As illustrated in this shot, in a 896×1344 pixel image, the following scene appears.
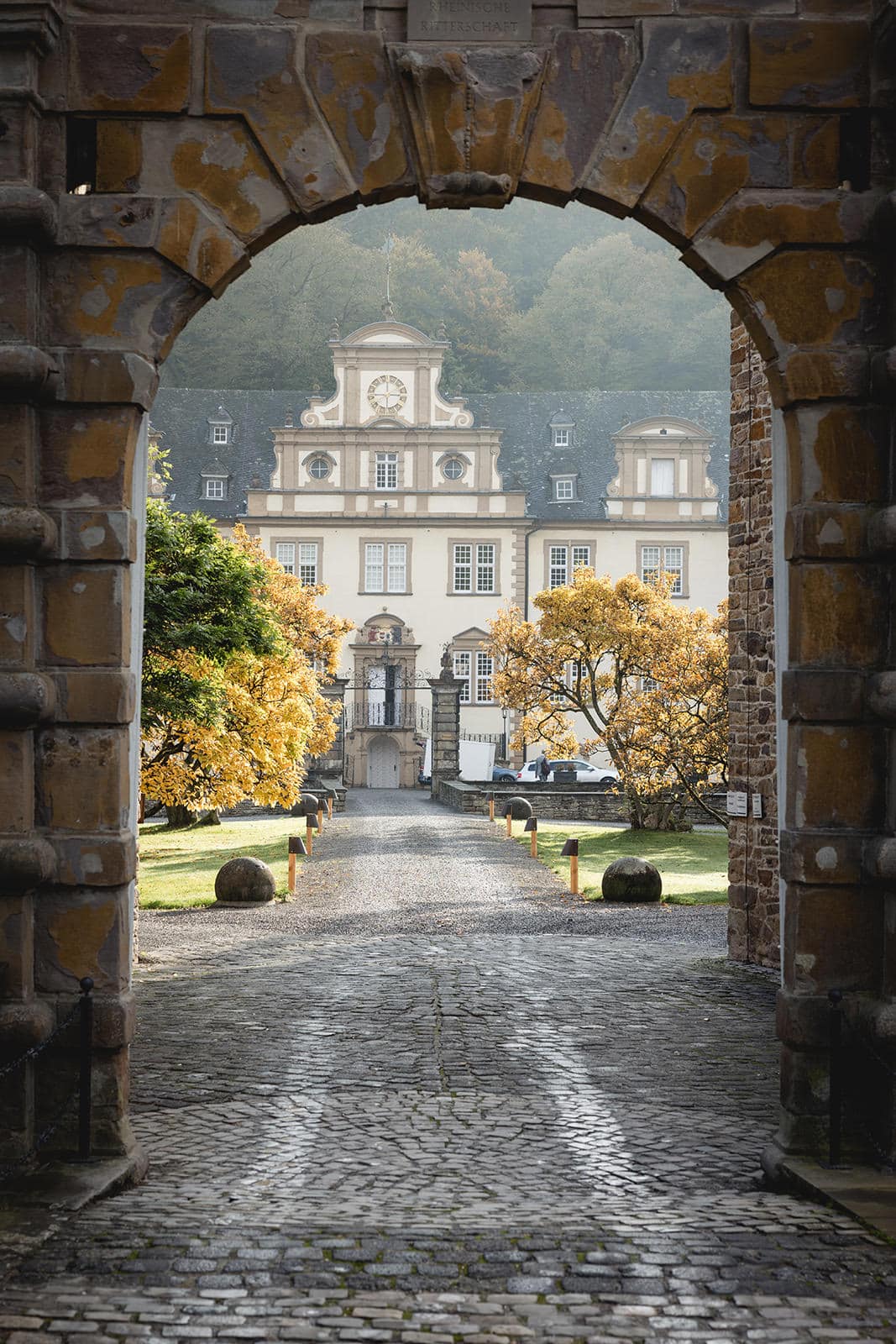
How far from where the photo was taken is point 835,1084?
569 cm

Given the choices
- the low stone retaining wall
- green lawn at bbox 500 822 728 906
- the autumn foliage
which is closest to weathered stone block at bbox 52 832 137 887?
the autumn foliage

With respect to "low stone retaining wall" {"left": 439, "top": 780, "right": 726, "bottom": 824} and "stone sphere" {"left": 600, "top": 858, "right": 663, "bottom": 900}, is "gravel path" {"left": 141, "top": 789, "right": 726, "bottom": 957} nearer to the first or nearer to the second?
"stone sphere" {"left": 600, "top": 858, "right": 663, "bottom": 900}

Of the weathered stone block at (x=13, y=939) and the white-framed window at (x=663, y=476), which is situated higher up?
the white-framed window at (x=663, y=476)

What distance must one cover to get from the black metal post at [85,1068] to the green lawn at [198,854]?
12.2 meters

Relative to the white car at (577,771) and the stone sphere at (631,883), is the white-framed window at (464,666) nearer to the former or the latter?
the white car at (577,771)

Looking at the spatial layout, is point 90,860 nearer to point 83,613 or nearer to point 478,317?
point 83,613

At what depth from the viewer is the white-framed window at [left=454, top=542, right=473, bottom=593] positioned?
169 ft

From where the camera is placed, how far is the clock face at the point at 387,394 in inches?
1980

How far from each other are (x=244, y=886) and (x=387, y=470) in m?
34.2

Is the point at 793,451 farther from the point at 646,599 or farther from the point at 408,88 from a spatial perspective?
the point at 646,599

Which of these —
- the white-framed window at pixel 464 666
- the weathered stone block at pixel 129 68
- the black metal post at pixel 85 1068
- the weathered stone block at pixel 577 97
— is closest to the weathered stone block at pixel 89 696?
the black metal post at pixel 85 1068

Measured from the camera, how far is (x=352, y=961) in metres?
12.8

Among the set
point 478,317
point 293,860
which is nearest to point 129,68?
point 293,860

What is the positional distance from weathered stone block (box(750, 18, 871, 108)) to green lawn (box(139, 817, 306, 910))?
13.7m
